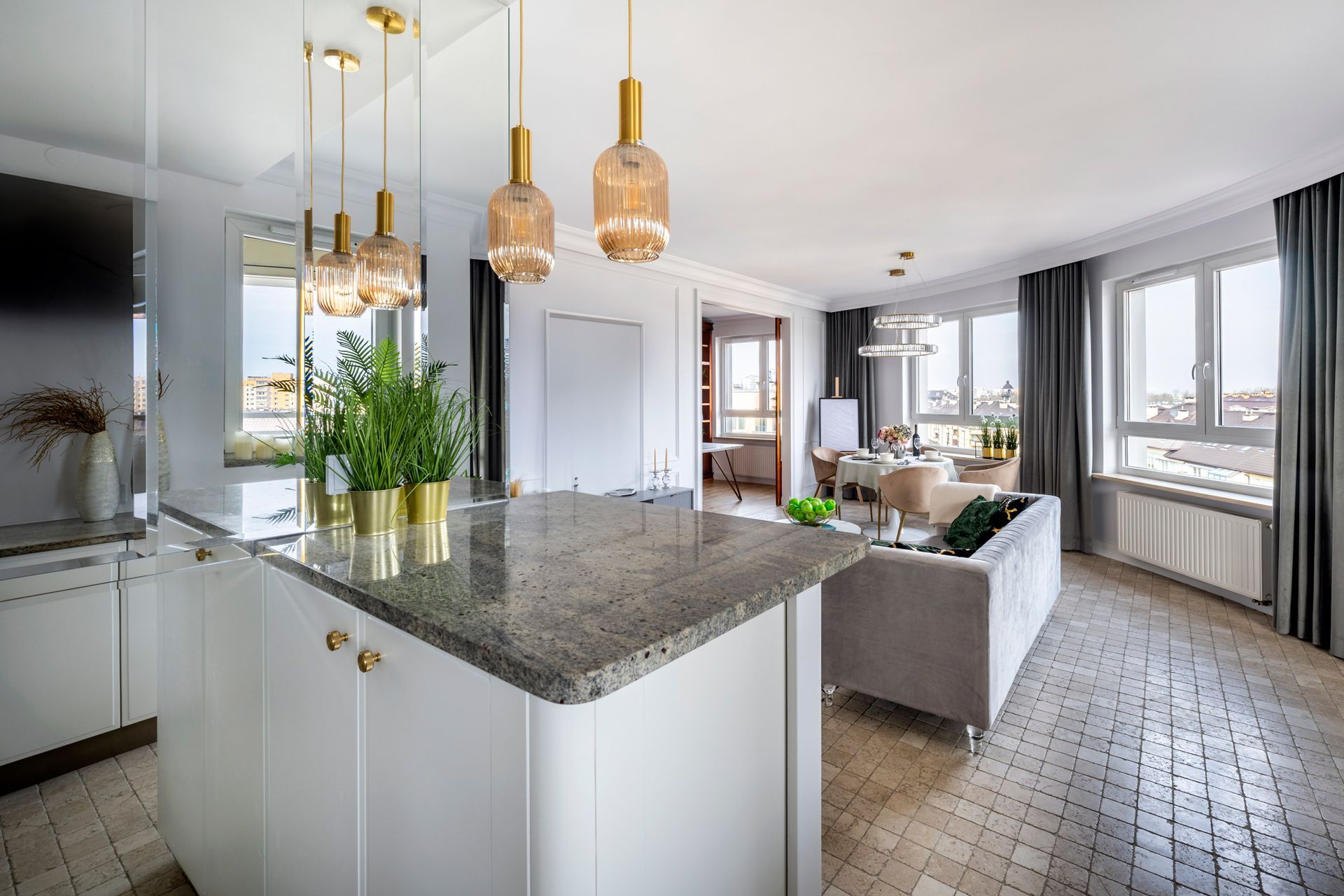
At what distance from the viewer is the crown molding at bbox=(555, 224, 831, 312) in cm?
458

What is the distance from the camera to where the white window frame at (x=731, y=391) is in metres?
9.25

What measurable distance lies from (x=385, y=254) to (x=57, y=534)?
0.87 m

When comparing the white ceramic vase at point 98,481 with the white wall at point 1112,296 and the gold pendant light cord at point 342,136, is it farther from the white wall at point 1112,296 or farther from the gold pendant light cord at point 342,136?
the white wall at point 1112,296

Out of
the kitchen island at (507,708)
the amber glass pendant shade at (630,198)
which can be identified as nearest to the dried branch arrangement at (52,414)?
the kitchen island at (507,708)

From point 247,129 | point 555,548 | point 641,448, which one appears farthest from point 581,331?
point 555,548

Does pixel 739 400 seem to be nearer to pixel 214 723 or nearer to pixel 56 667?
pixel 56 667

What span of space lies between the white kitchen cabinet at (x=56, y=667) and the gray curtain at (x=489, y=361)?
140 centimetres

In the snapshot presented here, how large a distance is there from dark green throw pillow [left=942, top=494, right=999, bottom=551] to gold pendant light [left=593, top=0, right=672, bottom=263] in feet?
7.65

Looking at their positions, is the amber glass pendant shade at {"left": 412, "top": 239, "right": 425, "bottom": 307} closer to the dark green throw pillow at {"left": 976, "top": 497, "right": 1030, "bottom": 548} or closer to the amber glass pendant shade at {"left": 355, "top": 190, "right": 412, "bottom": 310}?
the amber glass pendant shade at {"left": 355, "top": 190, "right": 412, "bottom": 310}

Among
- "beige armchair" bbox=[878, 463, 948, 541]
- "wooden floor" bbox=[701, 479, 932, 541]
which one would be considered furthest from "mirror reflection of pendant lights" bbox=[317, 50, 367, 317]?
"beige armchair" bbox=[878, 463, 948, 541]

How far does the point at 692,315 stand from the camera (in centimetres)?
581

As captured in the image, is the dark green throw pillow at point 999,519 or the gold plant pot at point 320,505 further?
the dark green throw pillow at point 999,519

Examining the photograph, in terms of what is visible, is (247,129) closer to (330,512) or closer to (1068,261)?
(330,512)

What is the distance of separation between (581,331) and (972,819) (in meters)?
3.97
